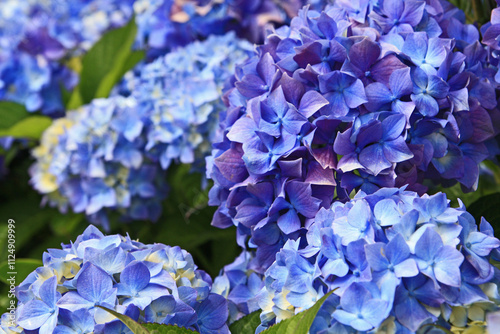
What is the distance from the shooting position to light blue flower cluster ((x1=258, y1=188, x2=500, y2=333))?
45cm

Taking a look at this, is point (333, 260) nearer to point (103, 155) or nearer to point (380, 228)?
point (380, 228)

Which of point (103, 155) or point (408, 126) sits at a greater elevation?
point (408, 126)

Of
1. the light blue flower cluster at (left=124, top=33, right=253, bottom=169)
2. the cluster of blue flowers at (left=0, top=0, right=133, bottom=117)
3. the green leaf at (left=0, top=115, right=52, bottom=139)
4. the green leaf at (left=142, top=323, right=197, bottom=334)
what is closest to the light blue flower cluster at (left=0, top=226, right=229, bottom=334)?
the green leaf at (left=142, top=323, right=197, bottom=334)

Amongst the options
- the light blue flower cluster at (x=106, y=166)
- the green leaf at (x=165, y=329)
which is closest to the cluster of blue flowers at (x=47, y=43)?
the light blue flower cluster at (x=106, y=166)

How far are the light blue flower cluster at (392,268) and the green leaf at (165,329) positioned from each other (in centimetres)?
9

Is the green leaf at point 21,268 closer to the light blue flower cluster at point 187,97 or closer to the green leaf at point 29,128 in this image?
the light blue flower cluster at point 187,97

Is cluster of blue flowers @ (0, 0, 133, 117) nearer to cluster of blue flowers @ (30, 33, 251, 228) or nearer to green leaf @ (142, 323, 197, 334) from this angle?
cluster of blue flowers @ (30, 33, 251, 228)

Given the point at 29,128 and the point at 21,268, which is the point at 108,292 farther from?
the point at 29,128

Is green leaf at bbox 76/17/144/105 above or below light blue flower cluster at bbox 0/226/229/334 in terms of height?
below

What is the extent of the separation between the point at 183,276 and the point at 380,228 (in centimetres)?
22

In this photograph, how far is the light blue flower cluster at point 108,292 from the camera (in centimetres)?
51

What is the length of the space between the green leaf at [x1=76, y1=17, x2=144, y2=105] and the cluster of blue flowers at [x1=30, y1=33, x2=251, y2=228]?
0.15 meters

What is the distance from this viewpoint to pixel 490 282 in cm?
48

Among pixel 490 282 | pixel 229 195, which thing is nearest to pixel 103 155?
pixel 229 195
